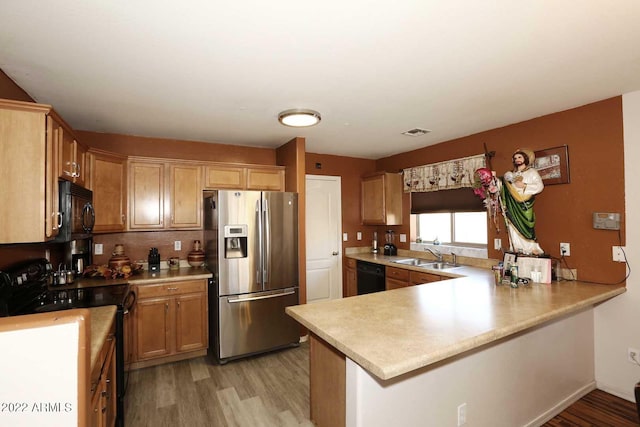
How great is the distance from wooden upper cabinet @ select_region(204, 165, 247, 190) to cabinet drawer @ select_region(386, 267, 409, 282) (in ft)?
6.91

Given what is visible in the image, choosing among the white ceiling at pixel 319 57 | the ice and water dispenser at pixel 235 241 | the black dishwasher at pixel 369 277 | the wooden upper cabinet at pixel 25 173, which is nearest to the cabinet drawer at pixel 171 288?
the ice and water dispenser at pixel 235 241

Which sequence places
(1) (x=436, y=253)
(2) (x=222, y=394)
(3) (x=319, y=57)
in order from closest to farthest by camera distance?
(3) (x=319, y=57) < (2) (x=222, y=394) < (1) (x=436, y=253)

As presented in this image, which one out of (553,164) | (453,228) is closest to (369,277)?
(453,228)

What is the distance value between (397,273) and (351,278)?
1043mm

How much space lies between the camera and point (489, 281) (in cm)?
269

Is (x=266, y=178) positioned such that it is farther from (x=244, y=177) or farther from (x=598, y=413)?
(x=598, y=413)

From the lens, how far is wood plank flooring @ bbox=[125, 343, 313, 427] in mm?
2287

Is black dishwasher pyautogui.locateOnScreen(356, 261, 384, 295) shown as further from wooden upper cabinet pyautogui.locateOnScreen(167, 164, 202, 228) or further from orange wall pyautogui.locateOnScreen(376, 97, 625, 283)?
wooden upper cabinet pyautogui.locateOnScreen(167, 164, 202, 228)

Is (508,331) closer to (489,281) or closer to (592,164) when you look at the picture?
(489,281)

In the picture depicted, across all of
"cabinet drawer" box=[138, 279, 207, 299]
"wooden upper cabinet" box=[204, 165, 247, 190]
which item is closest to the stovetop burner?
"cabinet drawer" box=[138, 279, 207, 299]

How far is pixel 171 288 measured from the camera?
3145 mm

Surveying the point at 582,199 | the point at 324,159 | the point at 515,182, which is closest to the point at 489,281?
the point at 515,182

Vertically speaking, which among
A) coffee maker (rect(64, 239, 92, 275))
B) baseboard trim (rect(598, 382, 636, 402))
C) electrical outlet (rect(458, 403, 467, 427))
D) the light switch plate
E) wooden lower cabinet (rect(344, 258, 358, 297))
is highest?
the light switch plate

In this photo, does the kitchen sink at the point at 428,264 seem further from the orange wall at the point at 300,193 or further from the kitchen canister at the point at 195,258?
the kitchen canister at the point at 195,258
